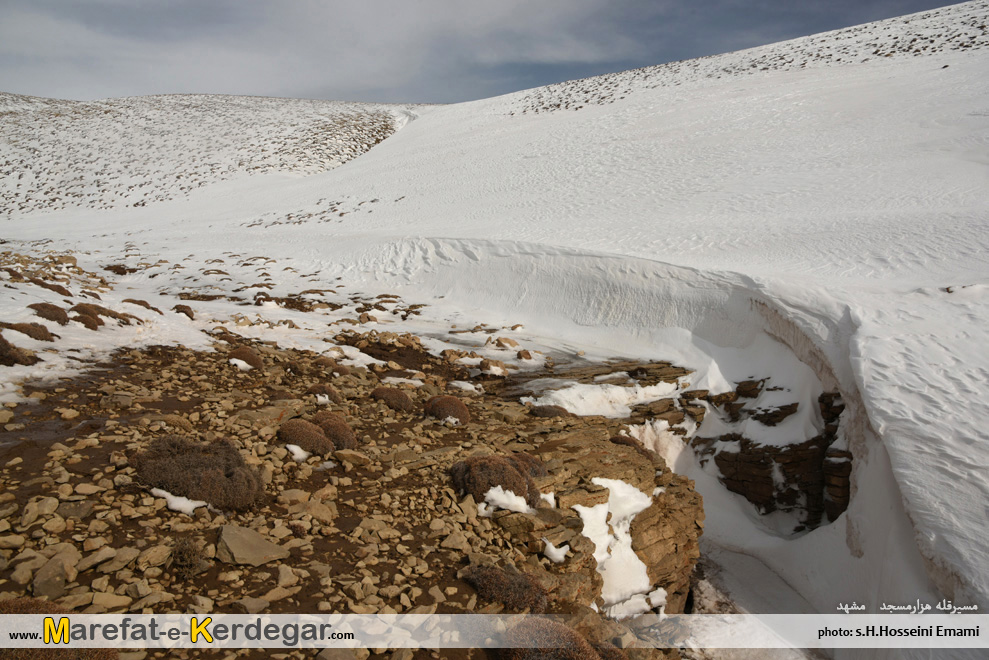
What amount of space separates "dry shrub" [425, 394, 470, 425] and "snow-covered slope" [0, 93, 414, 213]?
40.5 metres

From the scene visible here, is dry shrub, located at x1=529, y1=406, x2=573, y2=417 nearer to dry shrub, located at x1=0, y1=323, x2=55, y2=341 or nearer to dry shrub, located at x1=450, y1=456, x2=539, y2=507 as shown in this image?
dry shrub, located at x1=450, y1=456, x2=539, y2=507

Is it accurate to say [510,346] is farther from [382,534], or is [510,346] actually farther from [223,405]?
[382,534]

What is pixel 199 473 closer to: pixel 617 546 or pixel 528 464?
pixel 528 464

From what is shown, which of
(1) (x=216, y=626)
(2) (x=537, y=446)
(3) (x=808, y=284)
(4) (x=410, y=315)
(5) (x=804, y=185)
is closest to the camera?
(1) (x=216, y=626)

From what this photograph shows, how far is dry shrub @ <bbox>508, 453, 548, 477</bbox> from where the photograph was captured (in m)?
7.95

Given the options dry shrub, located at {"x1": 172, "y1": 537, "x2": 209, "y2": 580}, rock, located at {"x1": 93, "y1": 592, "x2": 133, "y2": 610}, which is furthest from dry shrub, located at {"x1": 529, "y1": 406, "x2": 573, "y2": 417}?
rock, located at {"x1": 93, "y1": 592, "x2": 133, "y2": 610}

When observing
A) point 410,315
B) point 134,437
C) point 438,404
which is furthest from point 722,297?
point 134,437

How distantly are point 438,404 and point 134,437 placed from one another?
496 centimetres

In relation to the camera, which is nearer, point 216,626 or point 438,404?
point 216,626

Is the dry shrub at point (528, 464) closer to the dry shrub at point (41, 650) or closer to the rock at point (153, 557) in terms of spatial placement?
the rock at point (153, 557)

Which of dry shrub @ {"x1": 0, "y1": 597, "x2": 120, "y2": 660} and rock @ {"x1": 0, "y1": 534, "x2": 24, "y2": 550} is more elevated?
rock @ {"x1": 0, "y1": 534, "x2": 24, "y2": 550}

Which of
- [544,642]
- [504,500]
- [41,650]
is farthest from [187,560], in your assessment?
[504,500]

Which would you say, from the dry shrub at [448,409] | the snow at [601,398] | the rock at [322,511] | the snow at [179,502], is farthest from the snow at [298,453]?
the snow at [601,398]

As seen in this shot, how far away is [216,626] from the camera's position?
4.31 m
